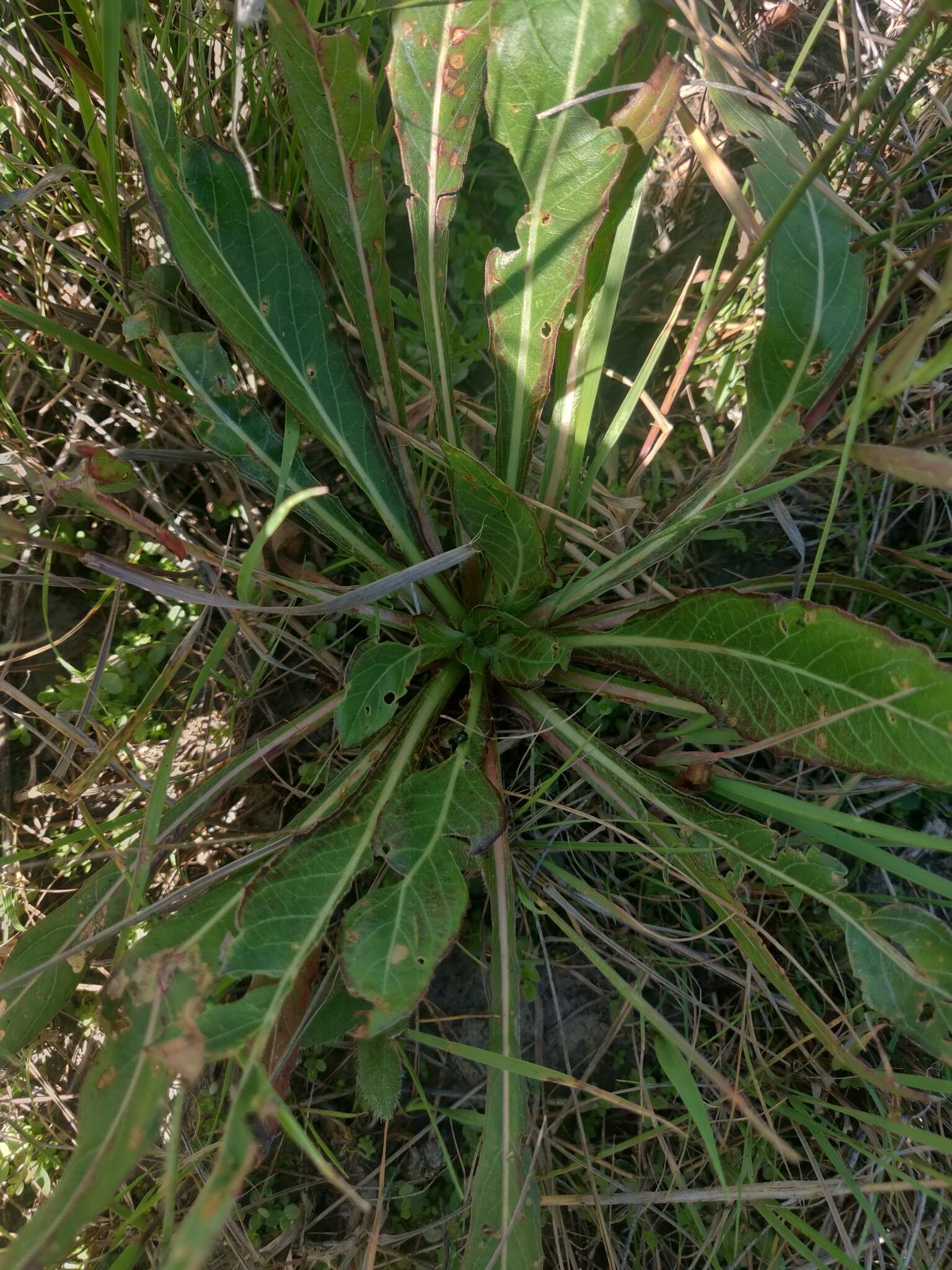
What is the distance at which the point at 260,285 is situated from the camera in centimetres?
121

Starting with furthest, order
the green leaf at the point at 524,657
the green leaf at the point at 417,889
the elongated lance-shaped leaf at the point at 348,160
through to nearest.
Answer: the green leaf at the point at 524,657 → the elongated lance-shaped leaf at the point at 348,160 → the green leaf at the point at 417,889

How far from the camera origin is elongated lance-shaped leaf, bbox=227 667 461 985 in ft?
3.15

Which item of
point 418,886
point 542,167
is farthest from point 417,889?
point 542,167

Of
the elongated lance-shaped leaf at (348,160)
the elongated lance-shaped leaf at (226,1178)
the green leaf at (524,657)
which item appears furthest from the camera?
the green leaf at (524,657)

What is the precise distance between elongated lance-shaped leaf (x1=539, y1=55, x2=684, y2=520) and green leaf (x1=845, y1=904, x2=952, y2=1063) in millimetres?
774

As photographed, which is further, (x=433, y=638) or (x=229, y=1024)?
(x=433, y=638)

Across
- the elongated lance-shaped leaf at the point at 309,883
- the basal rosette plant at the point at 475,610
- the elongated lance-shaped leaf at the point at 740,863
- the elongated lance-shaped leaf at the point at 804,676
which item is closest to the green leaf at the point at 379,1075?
the basal rosette plant at the point at 475,610

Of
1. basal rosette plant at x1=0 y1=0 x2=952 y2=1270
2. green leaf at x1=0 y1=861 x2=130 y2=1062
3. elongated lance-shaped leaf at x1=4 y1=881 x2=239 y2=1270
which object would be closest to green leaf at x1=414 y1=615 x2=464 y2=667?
basal rosette plant at x1=0 y1=0 x2=952 y2=1270

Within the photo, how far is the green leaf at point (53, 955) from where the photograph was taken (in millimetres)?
1138

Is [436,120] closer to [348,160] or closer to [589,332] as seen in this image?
[348,160]

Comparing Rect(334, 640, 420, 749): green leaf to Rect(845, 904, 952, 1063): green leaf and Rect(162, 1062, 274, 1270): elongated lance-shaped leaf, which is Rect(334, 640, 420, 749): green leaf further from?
Rect(845, 904, 952, 1063): green leaf

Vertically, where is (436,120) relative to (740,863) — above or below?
above

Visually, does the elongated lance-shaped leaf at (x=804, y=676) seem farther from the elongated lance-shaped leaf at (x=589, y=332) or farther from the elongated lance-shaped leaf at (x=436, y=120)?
the elongated lance-shaped leaf at (x=436, y=120)

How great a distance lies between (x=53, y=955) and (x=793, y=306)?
4.73 feet
